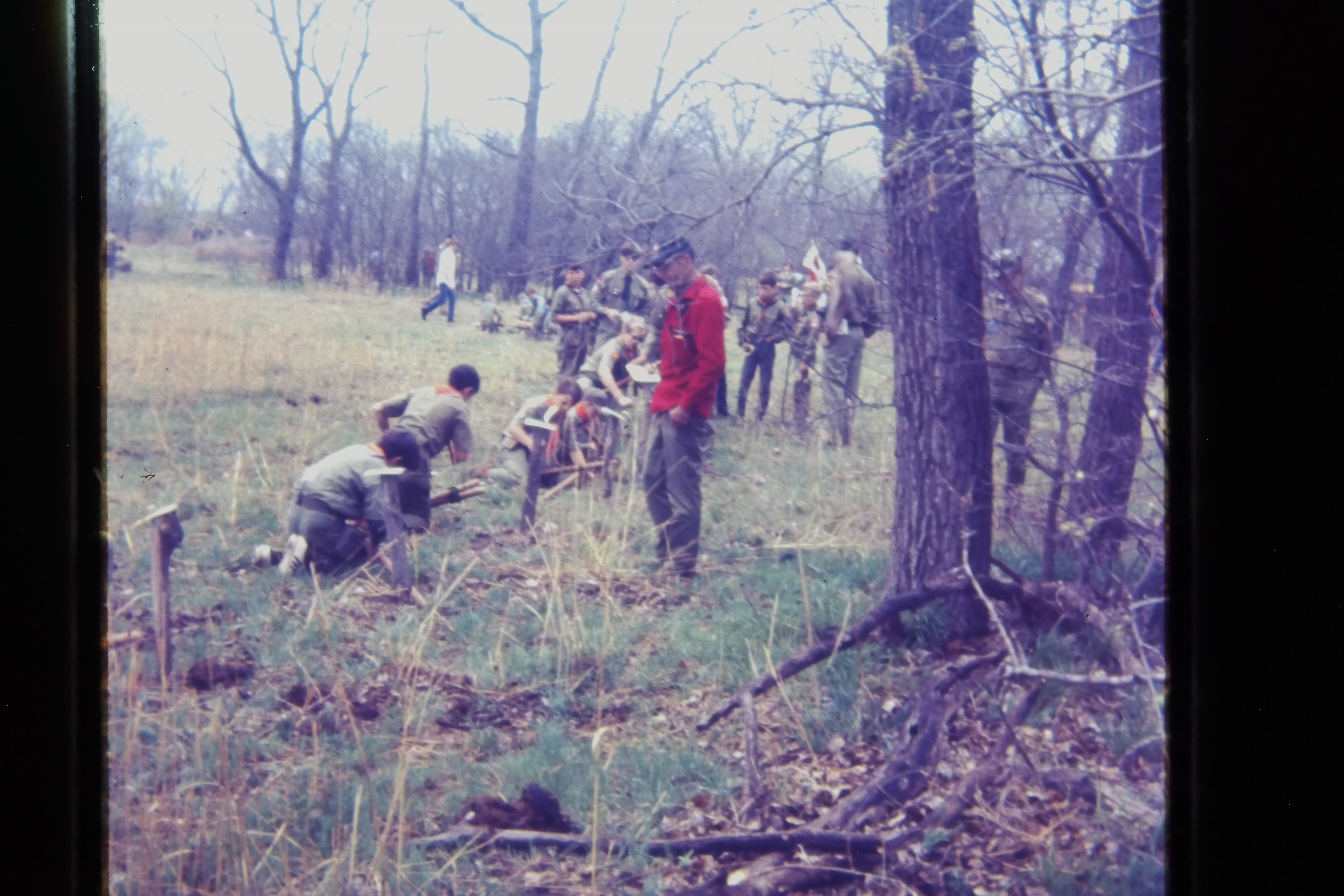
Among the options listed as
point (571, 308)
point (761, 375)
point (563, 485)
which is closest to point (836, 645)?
point (563, 485)

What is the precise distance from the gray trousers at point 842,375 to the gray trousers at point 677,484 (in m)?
0.51

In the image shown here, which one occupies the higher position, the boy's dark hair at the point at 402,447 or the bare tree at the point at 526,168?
the bare tree at the point at 526,168

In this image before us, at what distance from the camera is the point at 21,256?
192 cm

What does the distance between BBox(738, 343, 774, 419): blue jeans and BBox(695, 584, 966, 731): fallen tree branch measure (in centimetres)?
93

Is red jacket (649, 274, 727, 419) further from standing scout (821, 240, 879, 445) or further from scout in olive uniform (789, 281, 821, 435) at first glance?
standing scout (821, 240, 879, 445)

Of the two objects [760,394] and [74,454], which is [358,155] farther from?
[760,394]

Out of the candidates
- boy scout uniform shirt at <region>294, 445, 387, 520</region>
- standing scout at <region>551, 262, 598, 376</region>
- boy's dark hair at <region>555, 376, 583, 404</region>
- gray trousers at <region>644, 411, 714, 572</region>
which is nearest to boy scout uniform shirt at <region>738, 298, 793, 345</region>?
gray trousers at <region>644, 411, 714, 572</region>

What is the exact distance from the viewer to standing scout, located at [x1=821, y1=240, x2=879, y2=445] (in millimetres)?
2988

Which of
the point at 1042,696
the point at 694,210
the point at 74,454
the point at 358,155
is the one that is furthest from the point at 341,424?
the point at 1042,696

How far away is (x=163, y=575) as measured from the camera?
2678 mm

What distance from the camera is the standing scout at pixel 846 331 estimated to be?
2.99 metres

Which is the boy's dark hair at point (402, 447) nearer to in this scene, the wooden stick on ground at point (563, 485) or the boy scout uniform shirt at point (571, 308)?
the wooden stick on ground at point (563, 485)

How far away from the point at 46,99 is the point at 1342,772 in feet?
9.80

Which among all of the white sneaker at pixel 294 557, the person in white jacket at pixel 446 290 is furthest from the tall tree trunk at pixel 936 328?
the white sneaker at pixel 294 557
